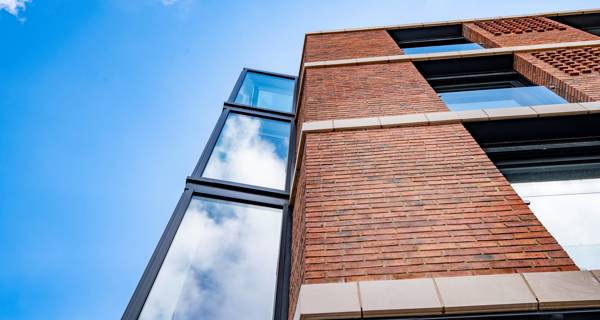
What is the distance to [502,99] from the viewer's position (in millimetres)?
5711

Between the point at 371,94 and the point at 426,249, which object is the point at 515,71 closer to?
the point at 371,94

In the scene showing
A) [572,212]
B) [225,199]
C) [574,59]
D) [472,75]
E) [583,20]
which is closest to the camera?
[572,212]

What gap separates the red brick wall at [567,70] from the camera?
5.64 m

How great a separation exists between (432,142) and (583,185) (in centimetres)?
176

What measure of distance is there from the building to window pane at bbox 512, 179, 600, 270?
17 millimetres

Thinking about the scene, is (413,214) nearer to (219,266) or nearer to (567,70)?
(219,266)

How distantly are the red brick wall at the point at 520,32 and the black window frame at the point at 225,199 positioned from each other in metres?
5.81

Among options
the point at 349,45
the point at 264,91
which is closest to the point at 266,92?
the point at 264,91

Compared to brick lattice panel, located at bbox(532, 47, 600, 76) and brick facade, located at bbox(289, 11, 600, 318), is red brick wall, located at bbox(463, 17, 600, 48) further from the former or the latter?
brick facade, located at bbox(289, 11, 600, 318)

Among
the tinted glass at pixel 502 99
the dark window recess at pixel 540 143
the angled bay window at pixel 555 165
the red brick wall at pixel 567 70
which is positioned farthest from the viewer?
the red brick wall at pixel 567 70

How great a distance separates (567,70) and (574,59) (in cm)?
95

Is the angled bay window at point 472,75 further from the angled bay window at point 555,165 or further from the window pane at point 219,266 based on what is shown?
the window pane at point 219,266

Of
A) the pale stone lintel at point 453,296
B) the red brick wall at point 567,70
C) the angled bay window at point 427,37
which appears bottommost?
the pale stone lintel at point 453,296

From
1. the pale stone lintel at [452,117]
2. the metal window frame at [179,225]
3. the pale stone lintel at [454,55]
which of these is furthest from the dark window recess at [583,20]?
the metal window frame at [179,225]
